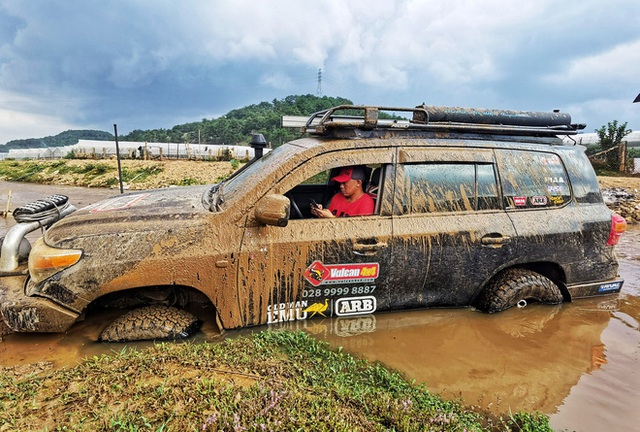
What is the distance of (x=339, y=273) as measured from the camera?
3.08 m

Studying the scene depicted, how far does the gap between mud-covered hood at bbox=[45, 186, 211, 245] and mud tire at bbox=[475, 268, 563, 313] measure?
2.67 metres

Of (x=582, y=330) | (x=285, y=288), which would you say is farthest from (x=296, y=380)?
(x=582, y=330)

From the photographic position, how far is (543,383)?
9.15ft

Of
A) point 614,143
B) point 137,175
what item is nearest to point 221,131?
point 137,175

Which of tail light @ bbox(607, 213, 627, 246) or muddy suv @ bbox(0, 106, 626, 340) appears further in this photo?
tail light @ bbox(607, 213, 627, 246)

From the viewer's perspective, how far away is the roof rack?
3.35 metres

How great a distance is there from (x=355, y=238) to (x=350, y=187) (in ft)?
2.07

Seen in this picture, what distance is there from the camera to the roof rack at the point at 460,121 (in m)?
3.35

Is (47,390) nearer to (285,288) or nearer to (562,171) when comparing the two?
(285,288)

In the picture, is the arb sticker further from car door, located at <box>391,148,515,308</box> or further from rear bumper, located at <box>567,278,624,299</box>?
rear bumper, located at <box>567,278,624,299</box>

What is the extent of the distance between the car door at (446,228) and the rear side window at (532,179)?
0.16 metres

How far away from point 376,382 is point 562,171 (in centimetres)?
287

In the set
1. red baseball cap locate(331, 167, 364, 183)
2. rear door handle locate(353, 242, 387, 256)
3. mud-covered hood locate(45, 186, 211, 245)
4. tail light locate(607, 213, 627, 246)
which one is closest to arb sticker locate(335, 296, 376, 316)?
rear door handle locate(353, 242, 387, 256)

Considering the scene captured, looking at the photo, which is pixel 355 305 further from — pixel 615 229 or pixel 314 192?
pixel 615 229
